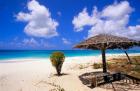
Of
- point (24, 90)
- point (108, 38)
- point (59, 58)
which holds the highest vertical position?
point (108, 38)

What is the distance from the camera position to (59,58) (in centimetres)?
1438

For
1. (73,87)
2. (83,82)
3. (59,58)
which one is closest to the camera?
(73,87)

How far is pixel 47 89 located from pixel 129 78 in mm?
4965

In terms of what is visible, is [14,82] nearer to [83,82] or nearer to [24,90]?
[24,90]

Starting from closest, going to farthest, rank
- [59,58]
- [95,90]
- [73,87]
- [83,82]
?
[95,90], [73,87], [83,82], [59,58]

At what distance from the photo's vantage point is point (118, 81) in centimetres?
1159

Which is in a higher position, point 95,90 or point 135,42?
point 135,42

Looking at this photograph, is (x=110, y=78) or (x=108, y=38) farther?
(x=110, y=78)

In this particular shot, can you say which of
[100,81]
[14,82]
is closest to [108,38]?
[100,81]

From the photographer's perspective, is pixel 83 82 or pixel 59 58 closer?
pixel 83 82

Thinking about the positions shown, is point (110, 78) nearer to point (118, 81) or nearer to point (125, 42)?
point (118, 81)

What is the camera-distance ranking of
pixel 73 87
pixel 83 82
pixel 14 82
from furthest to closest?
pixel 14 82 < pixel 83 82 < pixel 73 87

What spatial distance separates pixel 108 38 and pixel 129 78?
2939 mm

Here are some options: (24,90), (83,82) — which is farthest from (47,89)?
(83,82)
